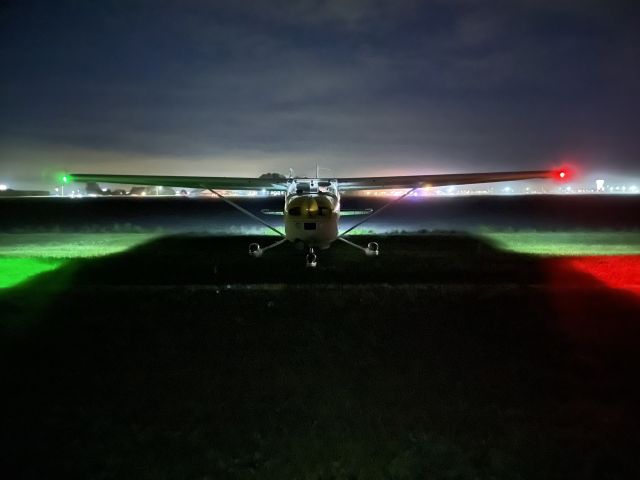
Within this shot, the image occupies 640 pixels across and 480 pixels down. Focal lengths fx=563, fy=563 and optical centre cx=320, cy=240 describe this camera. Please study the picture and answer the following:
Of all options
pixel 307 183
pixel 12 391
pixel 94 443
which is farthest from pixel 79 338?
pixel 307 183

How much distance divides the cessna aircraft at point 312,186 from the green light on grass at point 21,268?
258 cm

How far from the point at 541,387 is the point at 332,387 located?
2.44m

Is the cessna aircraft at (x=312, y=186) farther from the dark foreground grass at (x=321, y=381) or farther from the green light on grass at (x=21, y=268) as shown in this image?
the dark foreground grass at (x=321, y=381)

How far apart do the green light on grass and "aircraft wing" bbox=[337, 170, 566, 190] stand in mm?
9525

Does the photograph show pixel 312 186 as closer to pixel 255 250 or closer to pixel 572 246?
pixel 255 250

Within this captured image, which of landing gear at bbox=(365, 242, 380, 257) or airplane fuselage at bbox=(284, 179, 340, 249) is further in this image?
landing gear at bbox=(365, 242, 380, 257)

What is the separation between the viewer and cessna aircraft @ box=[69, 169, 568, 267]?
1688cm

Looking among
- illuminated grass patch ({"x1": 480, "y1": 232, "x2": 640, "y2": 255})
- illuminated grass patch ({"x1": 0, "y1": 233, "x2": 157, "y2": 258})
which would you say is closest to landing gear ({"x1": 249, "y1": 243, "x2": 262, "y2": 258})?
illuminated grass patch ({"x1": 0, "y1": 233, "x2": 157, "y2": 258})

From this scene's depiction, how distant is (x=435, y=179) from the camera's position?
1878 cm

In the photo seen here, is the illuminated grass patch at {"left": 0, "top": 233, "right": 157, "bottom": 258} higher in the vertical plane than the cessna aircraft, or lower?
lower

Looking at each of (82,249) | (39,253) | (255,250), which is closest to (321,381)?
(255,250)

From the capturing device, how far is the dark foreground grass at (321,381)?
5.02 m

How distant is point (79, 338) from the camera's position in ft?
28.1

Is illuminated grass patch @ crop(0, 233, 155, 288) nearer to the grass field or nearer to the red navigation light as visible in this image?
the grass field
